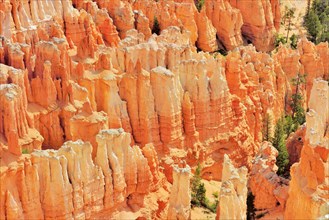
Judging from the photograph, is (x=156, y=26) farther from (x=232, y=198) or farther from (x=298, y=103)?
(x=232, y=198)

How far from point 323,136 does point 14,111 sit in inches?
514

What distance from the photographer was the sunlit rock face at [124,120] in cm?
2250

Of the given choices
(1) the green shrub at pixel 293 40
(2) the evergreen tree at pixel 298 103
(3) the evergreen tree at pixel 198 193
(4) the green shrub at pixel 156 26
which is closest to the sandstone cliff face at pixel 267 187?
(3) the evergreen tree at pixel 198 193

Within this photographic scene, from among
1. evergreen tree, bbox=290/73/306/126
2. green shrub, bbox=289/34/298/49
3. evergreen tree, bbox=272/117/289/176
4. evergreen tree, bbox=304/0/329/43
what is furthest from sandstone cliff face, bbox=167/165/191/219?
evergreen tree, bbox=304/0/329/43

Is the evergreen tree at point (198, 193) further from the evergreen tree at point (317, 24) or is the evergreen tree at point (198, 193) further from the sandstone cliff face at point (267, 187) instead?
the evergreen tree at point (317, 24)

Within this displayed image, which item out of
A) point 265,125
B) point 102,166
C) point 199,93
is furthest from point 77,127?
point 265,125

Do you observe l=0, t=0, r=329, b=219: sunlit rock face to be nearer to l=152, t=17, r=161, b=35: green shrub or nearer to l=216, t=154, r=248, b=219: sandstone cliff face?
l=216, t=154, r=248, b=219: sandstone cliff face

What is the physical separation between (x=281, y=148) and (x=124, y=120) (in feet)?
27.7

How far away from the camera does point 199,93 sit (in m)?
Result: 31.1

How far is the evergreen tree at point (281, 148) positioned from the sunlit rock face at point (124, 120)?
792 millimetres

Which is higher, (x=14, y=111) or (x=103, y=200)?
(x=14, y=111)

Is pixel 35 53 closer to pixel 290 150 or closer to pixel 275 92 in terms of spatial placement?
pixel 290 150

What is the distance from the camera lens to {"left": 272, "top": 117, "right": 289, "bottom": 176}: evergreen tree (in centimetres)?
3077

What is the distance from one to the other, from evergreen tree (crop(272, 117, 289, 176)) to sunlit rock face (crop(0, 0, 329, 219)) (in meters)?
0.79
